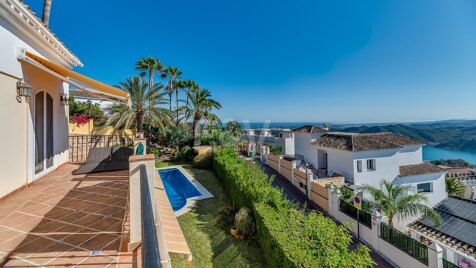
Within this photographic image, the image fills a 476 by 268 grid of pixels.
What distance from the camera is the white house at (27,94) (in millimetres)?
5871

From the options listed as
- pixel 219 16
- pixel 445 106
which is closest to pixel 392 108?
pixel 445 106

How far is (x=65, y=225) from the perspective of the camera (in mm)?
4809

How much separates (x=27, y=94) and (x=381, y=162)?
99.5 feet

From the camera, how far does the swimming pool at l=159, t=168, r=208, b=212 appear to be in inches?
553

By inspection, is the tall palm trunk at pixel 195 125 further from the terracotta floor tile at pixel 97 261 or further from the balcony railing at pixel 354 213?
the terracotta floor tile at pixel 97 261

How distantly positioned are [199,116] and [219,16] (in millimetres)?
14937

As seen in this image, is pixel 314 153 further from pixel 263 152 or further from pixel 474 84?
pixel 474 84

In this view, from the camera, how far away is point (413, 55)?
37906 mm

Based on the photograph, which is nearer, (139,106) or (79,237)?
(79,237)

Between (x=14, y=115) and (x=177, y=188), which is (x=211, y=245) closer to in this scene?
(x=14, y=115)

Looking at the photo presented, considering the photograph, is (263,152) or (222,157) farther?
(263,152)

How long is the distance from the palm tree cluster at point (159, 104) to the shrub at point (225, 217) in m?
12.6

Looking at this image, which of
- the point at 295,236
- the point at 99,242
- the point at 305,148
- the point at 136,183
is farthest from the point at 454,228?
the point at 99,242

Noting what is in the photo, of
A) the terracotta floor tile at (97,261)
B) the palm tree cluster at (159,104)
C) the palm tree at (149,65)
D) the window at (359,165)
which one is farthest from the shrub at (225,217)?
the palm tree at (149,65)
